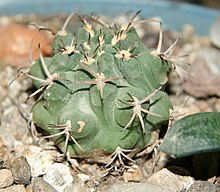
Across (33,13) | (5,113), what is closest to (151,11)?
(33,13)

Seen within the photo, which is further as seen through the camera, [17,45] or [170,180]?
[17,45]

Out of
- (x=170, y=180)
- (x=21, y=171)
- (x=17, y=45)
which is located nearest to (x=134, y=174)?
(x=170, y=180)

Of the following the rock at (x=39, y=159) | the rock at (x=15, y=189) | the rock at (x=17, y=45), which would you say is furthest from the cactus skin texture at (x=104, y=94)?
the rock at (x=17, y=45)

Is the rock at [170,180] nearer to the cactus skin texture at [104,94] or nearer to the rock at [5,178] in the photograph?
the cactus skin texture at [104,94]

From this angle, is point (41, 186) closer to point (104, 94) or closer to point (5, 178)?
point (5, 178)

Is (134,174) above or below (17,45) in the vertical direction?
below

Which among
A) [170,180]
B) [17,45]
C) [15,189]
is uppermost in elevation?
[17,45]
